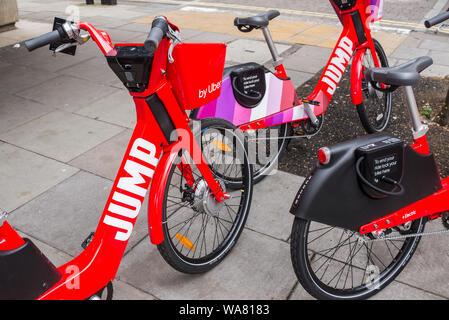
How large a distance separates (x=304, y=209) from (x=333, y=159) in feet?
0.93

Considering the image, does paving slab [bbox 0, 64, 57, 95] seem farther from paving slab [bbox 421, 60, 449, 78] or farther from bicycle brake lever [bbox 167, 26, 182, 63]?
paving slab [bbox 421, 60, 449, 78]

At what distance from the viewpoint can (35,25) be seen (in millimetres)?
8594

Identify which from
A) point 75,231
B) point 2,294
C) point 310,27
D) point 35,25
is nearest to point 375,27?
point 310,27

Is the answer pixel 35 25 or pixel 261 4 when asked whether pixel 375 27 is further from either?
pixel 35 25

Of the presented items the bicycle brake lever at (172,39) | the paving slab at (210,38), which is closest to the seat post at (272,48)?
the bicycle brake lever at (172,39)

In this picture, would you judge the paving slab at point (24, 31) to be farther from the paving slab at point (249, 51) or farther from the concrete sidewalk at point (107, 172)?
the paving slab at point (249, 51)

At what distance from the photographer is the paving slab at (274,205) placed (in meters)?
3.16

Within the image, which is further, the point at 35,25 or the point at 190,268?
the point at 35,25

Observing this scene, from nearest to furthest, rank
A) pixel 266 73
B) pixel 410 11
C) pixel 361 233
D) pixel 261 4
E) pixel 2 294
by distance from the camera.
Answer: pixel 2 294 → pixel 361 233 → pixel 266 73 → pixel 410 11 → pixel 261 4

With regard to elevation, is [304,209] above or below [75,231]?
above

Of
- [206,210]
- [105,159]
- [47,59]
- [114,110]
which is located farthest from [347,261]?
[47,59]

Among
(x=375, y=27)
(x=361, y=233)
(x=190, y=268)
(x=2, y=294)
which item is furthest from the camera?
(x=375, y=27)

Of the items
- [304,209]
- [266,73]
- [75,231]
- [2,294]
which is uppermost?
[266,73]

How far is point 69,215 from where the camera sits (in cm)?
327
